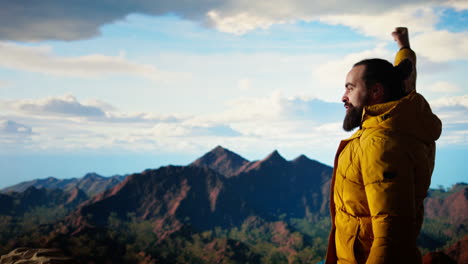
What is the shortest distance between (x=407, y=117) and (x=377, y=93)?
0.28 m

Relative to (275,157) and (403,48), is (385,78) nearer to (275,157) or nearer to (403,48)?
(403,48)

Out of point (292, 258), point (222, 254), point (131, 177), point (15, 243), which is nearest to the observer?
point (15, 243)

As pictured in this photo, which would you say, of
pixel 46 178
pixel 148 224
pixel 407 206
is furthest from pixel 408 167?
pixel 46 178

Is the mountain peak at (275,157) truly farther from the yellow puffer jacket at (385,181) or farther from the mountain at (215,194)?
the yellow puffer jacket at (385,181)

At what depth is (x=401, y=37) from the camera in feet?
10.5

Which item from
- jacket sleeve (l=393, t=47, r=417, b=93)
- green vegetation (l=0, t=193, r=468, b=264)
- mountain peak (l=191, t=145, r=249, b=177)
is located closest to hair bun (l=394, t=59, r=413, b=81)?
jacket sleeve (l=393, t=47, r=417, b=93)

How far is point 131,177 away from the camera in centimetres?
7925

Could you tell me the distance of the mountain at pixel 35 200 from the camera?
2832 inches

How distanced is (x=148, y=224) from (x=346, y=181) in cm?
6812

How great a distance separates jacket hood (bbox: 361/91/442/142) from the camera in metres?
2.03

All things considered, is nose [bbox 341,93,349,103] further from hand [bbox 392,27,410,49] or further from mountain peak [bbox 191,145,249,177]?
mountain peak [bbox 191,145,249,177]

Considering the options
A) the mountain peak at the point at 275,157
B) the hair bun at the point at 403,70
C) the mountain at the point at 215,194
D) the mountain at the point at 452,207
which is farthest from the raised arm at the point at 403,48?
the mountain peak at the point at 275,157

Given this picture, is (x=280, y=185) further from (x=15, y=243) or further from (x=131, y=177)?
(x=15, y=243)

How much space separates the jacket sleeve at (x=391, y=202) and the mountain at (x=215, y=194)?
2102 inches
